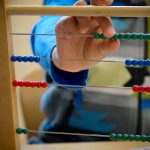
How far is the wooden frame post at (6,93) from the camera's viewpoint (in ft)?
1.56

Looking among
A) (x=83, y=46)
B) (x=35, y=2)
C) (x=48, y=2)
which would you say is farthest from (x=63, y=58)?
(x=35, y=2)

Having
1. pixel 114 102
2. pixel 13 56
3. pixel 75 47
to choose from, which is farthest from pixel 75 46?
pixel 114 102

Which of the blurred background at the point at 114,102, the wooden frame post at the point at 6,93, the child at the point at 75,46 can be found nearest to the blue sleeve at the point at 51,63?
the child at the point at 75,46

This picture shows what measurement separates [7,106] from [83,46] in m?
0.16

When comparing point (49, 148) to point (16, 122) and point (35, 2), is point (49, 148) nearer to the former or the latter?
point (16, 122)

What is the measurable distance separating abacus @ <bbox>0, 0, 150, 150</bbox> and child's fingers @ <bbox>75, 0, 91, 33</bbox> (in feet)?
0.09

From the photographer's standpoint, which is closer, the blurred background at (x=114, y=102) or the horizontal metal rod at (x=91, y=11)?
the horizontal metal rod at (x=91, y=11)

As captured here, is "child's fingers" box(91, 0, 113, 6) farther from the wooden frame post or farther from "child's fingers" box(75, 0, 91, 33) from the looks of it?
the wooden frame post

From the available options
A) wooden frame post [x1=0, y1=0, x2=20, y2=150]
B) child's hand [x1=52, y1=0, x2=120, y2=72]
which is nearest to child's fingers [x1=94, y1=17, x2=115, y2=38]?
child's hand [x1=52, y1=0, x2=120, y2=72]

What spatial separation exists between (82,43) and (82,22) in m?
0.06

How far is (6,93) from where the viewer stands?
0.51 meters

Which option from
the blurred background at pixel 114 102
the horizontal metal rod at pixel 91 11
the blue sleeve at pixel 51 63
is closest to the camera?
the horizontal metal rod at pixel 91 11

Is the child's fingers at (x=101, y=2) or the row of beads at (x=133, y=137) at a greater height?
the child's fingers at (x=101, y=2)

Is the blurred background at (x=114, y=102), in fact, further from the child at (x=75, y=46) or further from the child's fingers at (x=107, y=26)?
the child's fingers at (x=107, y=26)
